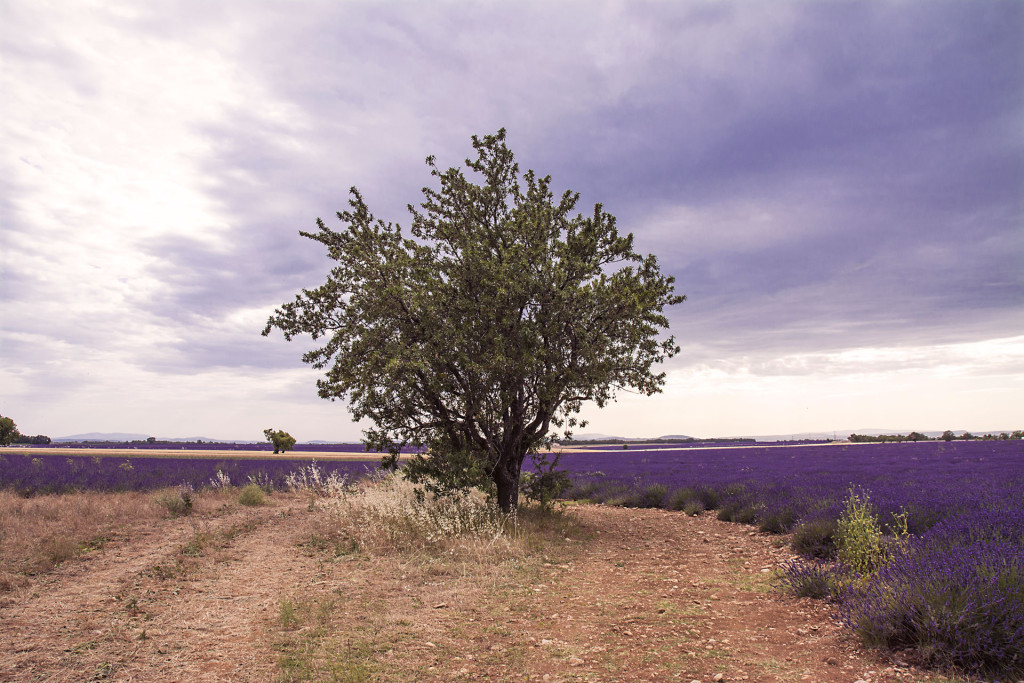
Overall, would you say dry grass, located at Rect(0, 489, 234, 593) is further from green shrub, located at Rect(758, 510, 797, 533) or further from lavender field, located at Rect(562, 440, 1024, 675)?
green shrub, located at Rect(758, 510, 797, 533)

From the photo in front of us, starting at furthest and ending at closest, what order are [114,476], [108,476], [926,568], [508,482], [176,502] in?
[114,476] < [108,476] < [176,502] < [508,482] < [926,568]

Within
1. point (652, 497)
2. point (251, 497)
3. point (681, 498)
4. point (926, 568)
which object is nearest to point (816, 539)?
point (926, 568)

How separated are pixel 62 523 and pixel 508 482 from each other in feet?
37.7

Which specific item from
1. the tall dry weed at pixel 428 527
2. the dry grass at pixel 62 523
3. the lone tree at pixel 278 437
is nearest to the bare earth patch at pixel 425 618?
the tall dry weed at pixel 428 527

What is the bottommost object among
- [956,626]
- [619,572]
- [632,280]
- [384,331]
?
[619,572]

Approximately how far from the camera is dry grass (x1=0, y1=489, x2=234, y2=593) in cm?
1018

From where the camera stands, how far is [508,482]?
14297mm

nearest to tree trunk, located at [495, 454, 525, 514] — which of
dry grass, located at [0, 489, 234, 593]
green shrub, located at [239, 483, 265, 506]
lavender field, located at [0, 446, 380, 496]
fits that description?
dry grass, located at [0, 489, 234, 593]

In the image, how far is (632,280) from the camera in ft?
42.8

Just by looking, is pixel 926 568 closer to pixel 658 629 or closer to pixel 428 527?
pixel 658 629

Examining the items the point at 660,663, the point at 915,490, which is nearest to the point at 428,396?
the point at 660,663

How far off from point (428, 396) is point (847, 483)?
46.3ft

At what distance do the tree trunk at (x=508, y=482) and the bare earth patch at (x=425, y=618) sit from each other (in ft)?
8.78

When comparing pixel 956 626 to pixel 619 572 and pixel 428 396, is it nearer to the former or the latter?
pixel 619 572
